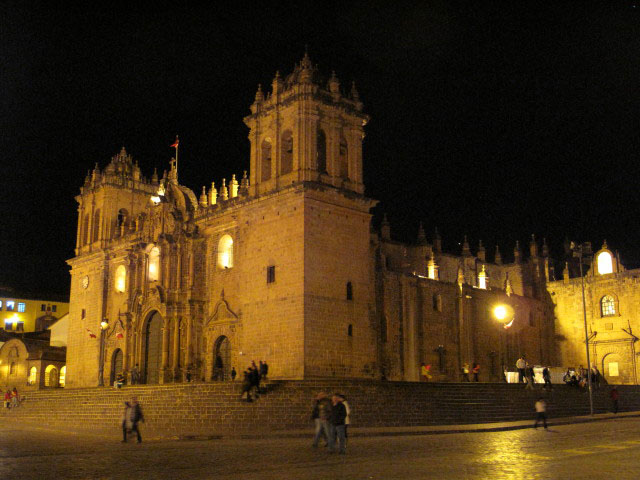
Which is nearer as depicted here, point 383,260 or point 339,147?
point 339,147

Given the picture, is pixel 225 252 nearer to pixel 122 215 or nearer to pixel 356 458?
pixel 122 215

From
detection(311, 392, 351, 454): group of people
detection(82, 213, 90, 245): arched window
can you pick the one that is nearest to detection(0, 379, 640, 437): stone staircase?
detection(311, 392, 351, 454): group of people

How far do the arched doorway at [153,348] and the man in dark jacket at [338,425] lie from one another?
26.8 meters

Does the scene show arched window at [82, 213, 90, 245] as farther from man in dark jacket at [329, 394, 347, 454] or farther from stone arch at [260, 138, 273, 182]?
man in dark jacket at [329, 394, 347, 454]

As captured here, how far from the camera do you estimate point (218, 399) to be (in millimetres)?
28859

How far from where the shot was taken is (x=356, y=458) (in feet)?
55.3

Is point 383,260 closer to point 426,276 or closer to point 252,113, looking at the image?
point 426,276

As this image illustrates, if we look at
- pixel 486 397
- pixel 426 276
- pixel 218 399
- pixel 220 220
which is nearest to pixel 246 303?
pixel 220 220

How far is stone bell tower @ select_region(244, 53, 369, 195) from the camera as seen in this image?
36938 millimetres

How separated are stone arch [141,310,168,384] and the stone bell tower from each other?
11.2m

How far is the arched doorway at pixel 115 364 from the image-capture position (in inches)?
1861

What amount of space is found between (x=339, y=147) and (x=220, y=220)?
798 cm

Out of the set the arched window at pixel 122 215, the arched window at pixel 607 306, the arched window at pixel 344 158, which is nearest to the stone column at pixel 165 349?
Answer: the arched window at pixel 344 158

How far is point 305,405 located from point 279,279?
908 cm
